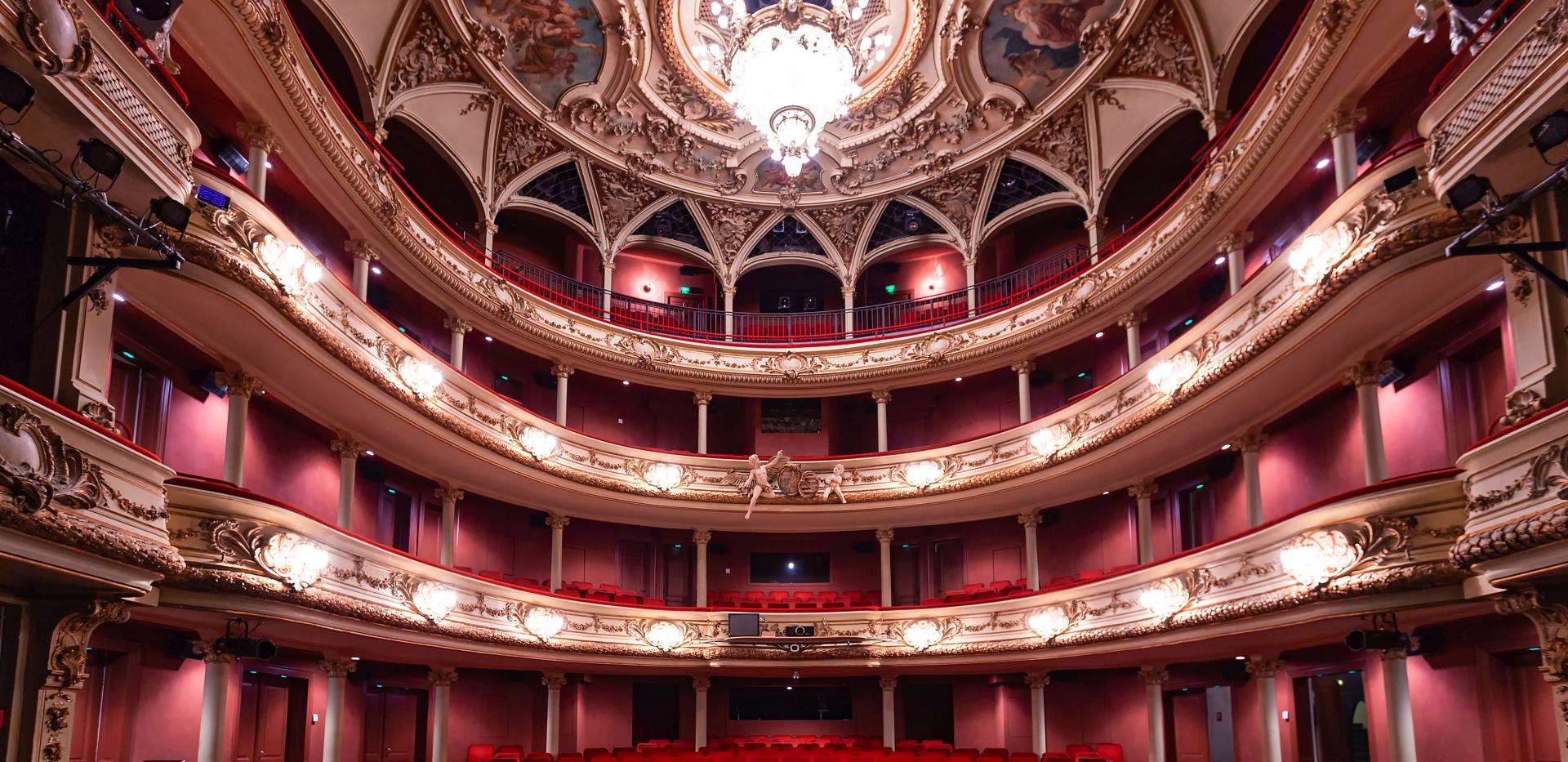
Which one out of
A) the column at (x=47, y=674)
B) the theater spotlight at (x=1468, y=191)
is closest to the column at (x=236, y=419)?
the column at (x=47, y=674)

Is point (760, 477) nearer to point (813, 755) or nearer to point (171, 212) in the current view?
point (813, 755)

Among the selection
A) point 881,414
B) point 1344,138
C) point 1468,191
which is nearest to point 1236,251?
point 1344,138

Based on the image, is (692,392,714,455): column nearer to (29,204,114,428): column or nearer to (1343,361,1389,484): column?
(1343,361,1389,484): column

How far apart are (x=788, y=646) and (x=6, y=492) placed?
1567 cm

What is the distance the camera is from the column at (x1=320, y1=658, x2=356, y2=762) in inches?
572

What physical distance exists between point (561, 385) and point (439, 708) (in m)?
6.98

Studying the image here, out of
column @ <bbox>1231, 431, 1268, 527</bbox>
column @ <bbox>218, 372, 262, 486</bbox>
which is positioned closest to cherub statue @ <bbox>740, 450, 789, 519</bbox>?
column @ <bbox>1231, 431, 1268, 527</bbox>

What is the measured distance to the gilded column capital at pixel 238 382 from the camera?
499 inches

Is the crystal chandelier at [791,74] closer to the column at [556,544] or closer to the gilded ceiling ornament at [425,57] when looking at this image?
the gilded ceiling ornament at [425,57]

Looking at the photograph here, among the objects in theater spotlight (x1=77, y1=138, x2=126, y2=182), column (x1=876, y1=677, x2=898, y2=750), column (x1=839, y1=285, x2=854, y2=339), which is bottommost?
column (x1=876, y1=677, x2=898, y2=750)

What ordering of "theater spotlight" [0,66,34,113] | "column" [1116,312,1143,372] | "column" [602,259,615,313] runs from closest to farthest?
"theater spotlight" [0,66,34,113] → "column" [1116,312,1143,372] → "column" [602,259,615,313]

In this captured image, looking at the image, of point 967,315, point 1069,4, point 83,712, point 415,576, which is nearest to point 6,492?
point 83,712

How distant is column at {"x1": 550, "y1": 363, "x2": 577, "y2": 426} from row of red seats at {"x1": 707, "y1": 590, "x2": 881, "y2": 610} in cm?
561

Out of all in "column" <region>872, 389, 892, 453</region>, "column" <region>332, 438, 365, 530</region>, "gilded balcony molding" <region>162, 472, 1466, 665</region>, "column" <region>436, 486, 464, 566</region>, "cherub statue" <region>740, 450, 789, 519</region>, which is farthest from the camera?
"column" <region>872, 389, 892, 453</region>
